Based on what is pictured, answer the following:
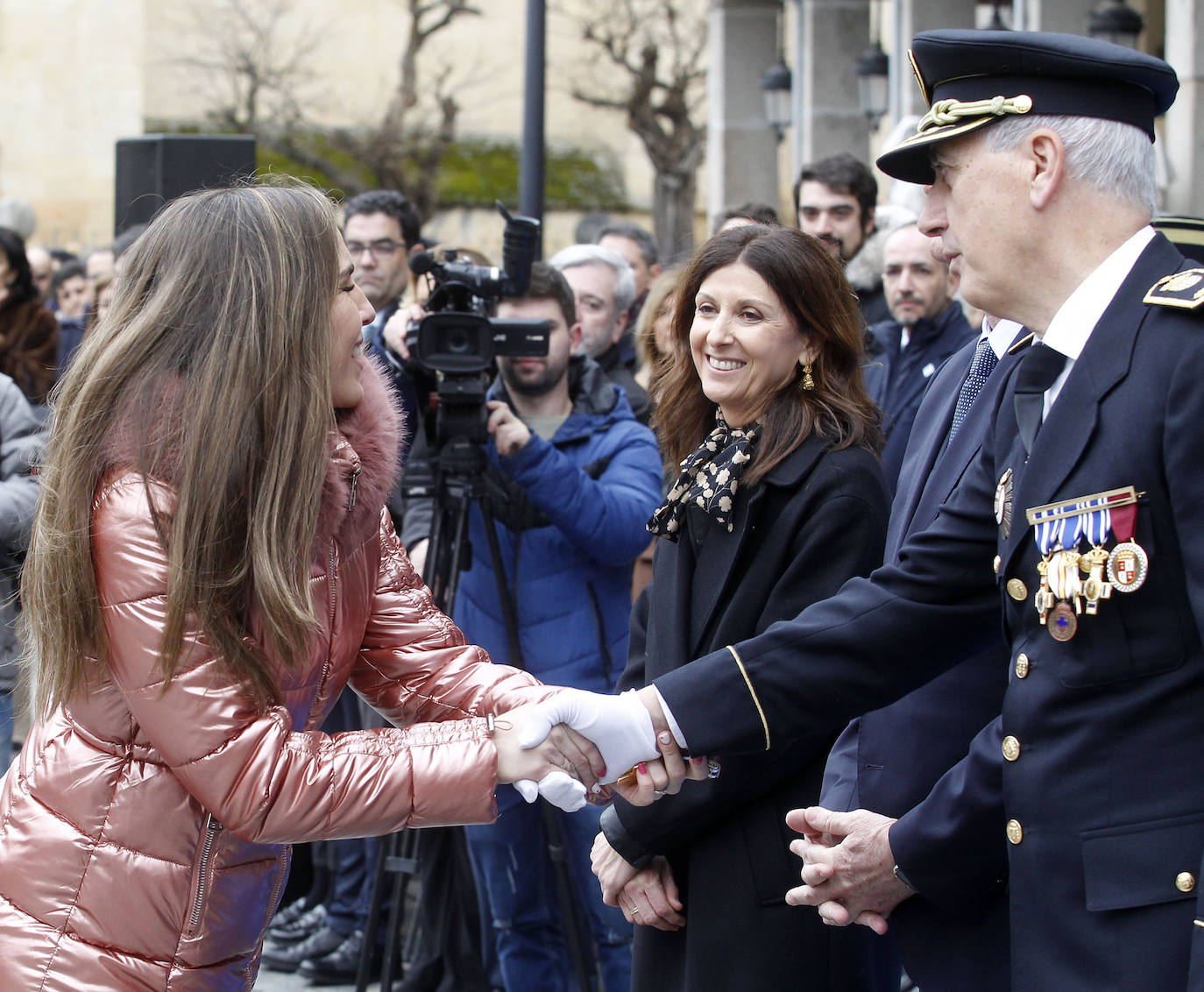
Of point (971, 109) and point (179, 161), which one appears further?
point (179, 161)

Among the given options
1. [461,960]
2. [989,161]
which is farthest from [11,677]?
[989,161]

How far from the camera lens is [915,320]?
189 inches

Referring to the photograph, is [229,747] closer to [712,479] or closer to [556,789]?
[556,789]

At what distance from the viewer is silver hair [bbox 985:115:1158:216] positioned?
1969 millimetres

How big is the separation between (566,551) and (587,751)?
63.3 inches

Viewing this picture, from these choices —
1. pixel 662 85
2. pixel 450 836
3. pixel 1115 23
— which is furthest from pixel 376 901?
pixel 662 85

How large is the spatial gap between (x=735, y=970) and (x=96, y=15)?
2479cm

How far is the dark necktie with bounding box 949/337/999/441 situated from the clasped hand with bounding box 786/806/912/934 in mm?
711

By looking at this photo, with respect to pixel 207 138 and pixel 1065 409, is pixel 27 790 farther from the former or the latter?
pixel 207 138

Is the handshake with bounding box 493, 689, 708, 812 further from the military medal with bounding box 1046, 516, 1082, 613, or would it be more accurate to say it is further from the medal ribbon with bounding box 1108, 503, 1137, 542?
the medal ribbon with bounding box 1108, 503, 1137, 542

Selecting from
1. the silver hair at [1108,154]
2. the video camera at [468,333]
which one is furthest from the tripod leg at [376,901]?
the silver hair at [1108,154]

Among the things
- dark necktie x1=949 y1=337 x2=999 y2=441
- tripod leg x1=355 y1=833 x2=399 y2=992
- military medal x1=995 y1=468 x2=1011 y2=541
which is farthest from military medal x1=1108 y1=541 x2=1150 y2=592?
tripod leg x1=355 y1=833 x2=399 y2=992

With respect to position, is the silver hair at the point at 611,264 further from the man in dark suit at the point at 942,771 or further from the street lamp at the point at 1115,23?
the street lamp at the point at 1115,23

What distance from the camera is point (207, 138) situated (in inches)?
214
